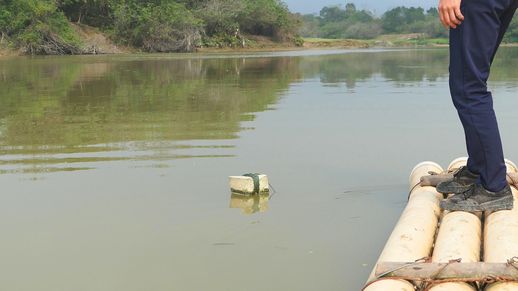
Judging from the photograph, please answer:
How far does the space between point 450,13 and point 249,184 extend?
1.99 m

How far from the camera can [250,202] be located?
4914 millimetres

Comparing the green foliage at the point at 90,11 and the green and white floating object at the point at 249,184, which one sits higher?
the green foliage at the point at 90,11

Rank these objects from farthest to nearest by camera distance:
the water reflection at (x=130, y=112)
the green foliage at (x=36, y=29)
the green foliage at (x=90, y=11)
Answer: the green foliage at (x=90, y=11)
the green foliage at (x=36, y=29)
the water reflection at (x=130, y=112)

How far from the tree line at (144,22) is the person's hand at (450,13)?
33.2 m

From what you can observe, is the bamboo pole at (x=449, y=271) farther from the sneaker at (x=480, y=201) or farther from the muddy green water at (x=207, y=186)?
the sneaker at (x=480, y=201)

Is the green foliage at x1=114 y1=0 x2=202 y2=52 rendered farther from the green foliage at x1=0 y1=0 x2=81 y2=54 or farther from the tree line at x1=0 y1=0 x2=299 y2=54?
the green foliage at x1=0 y1=0 x2=81 y2=54

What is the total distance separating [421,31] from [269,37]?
1792 inches

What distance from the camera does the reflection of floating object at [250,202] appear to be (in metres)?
4.75

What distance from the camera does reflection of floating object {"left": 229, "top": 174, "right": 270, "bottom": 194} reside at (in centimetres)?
498

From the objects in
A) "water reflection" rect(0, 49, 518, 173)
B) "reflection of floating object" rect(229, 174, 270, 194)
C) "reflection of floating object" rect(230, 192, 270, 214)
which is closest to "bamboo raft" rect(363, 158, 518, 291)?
"reflection of floating object" rect(230, 192, 270, 214)

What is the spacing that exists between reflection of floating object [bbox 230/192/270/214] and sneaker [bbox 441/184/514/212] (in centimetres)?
141

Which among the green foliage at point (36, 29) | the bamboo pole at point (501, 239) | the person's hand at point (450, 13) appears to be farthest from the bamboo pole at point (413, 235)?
the green foliage at point (36, 29)

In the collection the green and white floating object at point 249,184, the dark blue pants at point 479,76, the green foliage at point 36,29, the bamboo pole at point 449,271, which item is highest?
the green foliage at point 36,29

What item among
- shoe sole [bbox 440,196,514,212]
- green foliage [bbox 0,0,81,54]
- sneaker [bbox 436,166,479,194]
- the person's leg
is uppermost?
green foliage [bbox 0,0,81,54]
